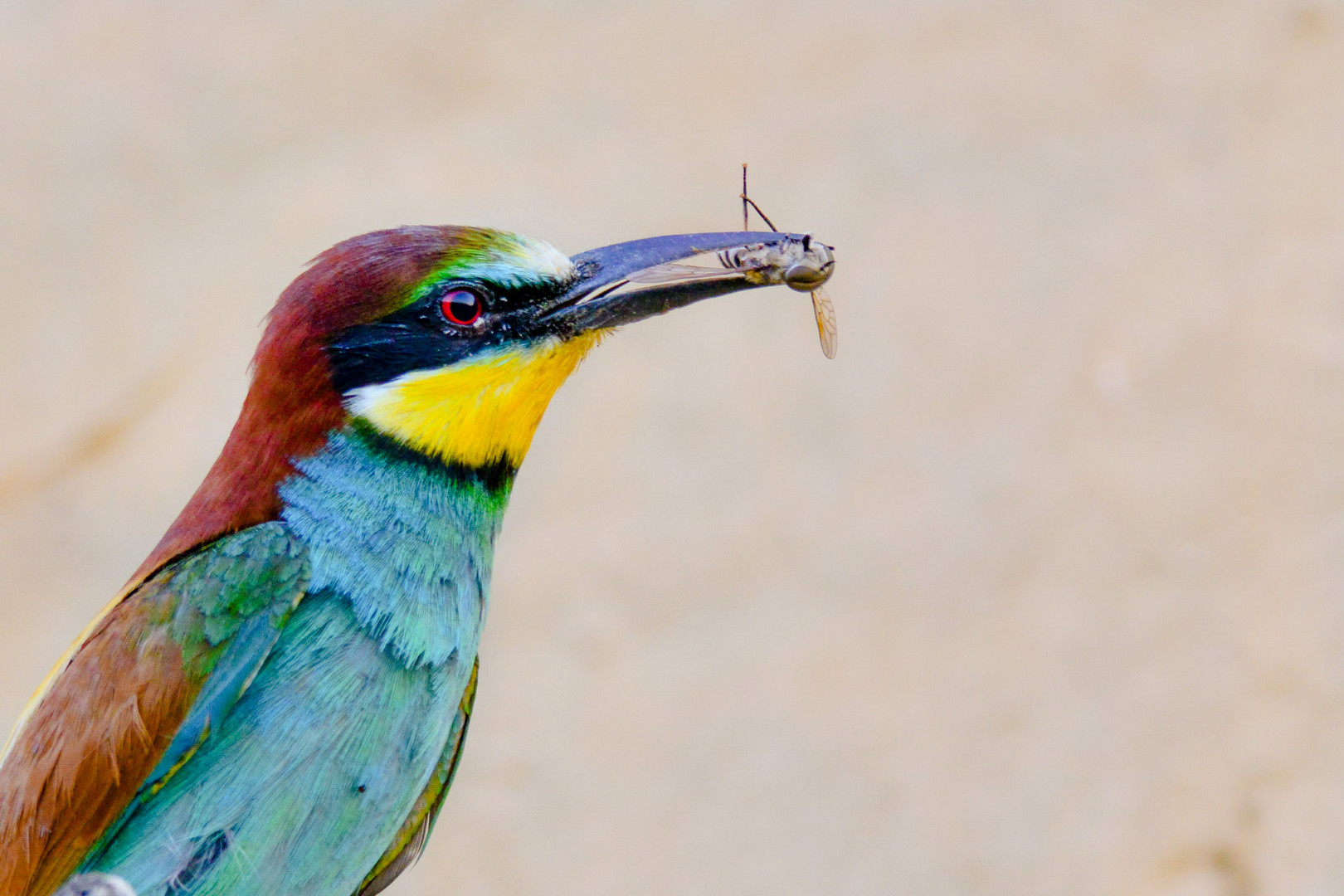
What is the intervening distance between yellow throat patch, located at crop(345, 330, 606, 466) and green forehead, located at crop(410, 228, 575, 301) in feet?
0.33

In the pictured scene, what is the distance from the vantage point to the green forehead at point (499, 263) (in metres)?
1.91

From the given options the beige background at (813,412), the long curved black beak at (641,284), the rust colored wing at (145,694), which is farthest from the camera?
the beige background at (813,412)

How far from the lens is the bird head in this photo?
1.88 metres

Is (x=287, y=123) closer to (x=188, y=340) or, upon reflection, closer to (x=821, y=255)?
(x=188, y=340)

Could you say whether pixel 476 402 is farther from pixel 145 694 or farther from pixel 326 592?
pixel 145 694

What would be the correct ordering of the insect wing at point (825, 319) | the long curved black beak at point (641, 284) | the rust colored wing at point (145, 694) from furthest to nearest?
1. the insect wing at point (825, 319)
2. the long curved black beak at point (641, 284)
3. the rust colored wing at point (145, 694)

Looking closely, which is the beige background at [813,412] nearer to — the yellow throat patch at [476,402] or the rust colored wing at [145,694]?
the yellow throat patch at [476,402]

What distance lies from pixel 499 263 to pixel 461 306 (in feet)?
0.30

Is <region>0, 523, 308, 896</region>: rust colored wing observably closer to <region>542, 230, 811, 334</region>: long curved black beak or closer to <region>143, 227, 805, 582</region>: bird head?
<region>143, 227, 805, 582</region>: bird head

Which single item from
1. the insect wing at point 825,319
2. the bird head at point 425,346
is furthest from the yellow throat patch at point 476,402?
the insect wing at point 825,319

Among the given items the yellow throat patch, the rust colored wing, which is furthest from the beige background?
the rust colored wing

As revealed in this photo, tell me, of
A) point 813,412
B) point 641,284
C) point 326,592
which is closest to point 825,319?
point 641,284

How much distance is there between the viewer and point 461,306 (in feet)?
6.32

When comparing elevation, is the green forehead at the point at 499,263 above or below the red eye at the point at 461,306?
above
